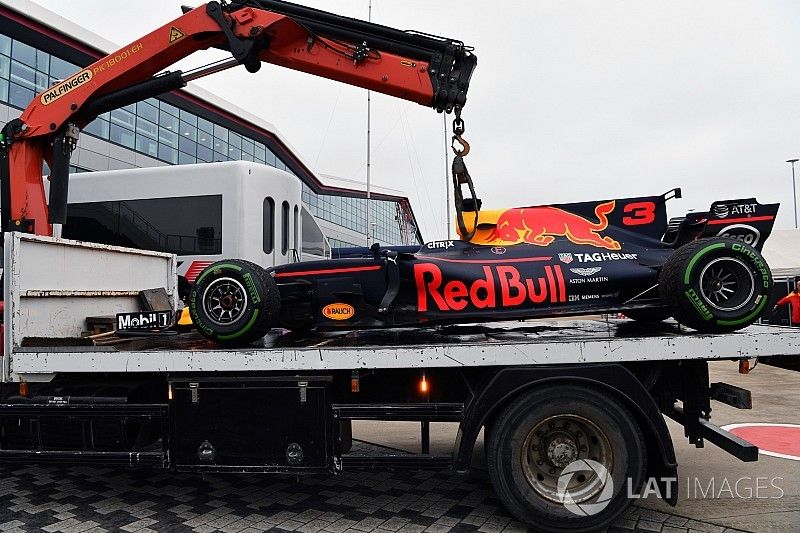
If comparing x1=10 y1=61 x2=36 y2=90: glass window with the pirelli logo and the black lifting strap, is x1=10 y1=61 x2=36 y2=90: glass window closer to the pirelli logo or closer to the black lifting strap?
the pirelli logo

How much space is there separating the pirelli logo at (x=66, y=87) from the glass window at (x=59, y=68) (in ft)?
54.6

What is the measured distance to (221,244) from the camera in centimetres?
975

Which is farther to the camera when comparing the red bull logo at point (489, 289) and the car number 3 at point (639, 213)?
the car number 3 at point (639, 213)

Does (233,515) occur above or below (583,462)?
below

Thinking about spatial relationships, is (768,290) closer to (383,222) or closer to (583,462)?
(583,462)

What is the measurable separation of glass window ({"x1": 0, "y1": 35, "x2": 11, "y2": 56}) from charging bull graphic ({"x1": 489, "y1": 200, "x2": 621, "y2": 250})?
1949cm

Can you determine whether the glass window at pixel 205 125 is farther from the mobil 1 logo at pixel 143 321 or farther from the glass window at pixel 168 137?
the mobil 1 logo at pixel 143 321

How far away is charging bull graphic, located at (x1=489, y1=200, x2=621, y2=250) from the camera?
4.19 m

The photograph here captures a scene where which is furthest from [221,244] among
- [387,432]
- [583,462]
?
[583,462]

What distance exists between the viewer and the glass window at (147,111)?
22639 millimetres

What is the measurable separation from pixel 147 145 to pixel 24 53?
5810mm

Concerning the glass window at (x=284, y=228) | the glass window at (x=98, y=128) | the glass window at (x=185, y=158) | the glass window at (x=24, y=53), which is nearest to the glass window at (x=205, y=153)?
the glass window at (x=185, y=158)

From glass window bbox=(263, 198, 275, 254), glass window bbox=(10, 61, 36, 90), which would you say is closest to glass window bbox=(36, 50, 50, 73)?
glass window bbox=(10, 61, 36, 90)

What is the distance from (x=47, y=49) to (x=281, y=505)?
837 inches
